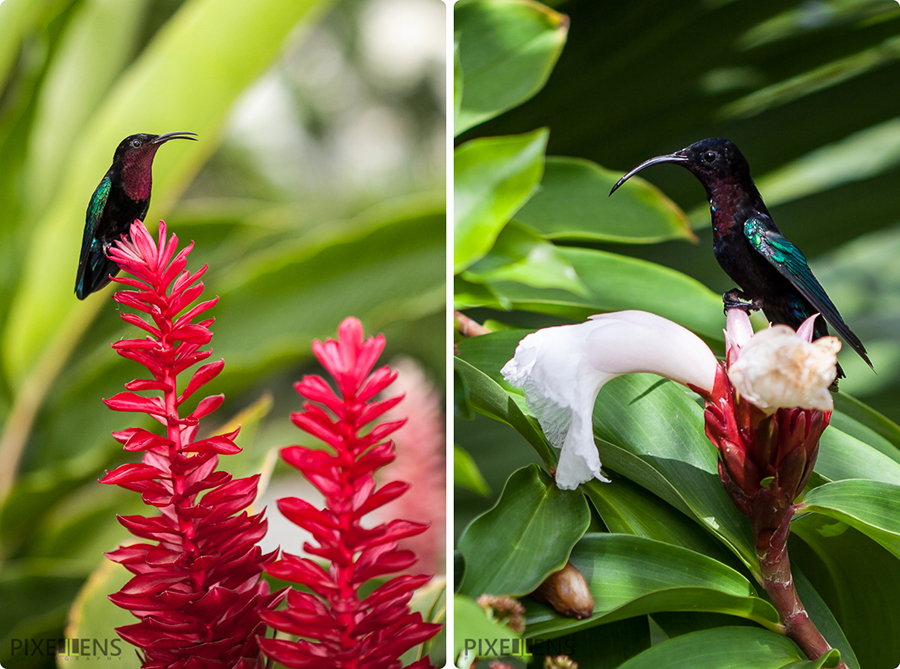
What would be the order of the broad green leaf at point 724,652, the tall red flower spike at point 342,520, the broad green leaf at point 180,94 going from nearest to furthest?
the tall red flower spike at point 342,520 → the broad green leaf at point 724,652 → the broad green leaf at point 180,94

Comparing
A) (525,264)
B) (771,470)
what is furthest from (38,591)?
(771,470)

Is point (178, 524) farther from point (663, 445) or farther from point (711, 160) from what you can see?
point (711, 160)

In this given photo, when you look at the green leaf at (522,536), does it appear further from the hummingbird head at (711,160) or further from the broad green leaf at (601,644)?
the hummingbird head at (711,160)

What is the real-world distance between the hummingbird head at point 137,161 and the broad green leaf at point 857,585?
62 cm

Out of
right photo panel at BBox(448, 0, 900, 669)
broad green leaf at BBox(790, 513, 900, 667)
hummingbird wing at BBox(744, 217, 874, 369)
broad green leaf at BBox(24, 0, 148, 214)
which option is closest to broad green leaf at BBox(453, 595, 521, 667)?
right photo panel at BBox(448, 0, 900, 669)

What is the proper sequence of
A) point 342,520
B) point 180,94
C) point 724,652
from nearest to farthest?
point 342,520 < point 724,652 < point 180,94

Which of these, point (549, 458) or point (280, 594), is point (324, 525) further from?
point (549, 458)

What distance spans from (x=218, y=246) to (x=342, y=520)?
33 centimetres

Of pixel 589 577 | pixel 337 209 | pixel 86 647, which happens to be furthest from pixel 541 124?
pixel 86 647

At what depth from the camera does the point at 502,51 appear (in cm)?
55

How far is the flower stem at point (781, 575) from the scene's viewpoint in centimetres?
44

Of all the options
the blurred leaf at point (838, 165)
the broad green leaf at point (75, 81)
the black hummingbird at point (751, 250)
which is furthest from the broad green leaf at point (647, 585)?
the broad green leaf at point (75, 81)

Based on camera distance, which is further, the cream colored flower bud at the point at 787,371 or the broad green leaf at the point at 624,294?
the broad green leaf at the point at 624,294

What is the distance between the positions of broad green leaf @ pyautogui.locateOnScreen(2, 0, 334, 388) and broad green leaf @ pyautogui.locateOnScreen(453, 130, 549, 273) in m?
0.20
